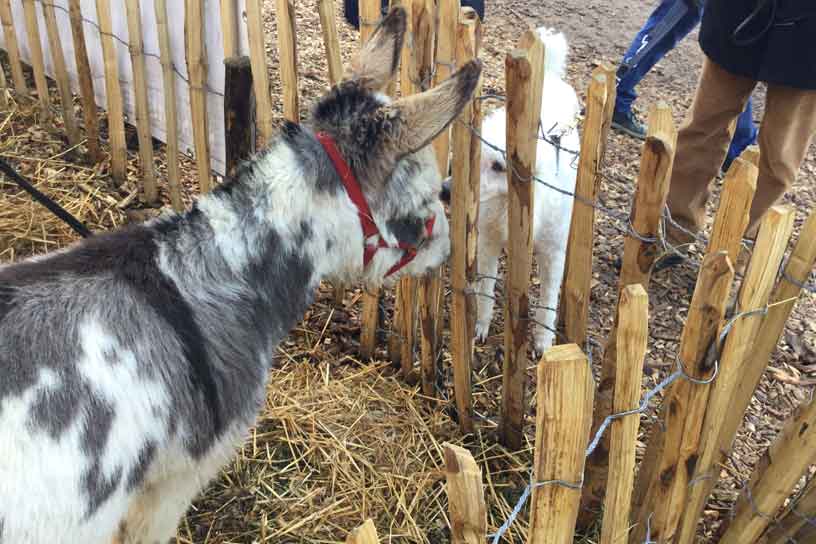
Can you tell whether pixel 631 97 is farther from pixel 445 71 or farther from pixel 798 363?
pixel 445 71

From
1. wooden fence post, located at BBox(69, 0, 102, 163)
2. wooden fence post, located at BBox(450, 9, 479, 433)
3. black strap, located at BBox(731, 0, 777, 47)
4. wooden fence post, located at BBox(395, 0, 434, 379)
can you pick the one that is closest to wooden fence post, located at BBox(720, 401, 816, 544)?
wooden fence post, located at BBox(450, 9, 479, 433)

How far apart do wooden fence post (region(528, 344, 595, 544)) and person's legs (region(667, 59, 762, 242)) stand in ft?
10.1

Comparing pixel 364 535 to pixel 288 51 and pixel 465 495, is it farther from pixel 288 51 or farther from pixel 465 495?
pixel 288 51

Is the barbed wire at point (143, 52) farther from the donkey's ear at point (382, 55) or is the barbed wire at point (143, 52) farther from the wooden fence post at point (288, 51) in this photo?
the donkey's ear at point (382, 55)

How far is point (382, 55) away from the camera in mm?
2414

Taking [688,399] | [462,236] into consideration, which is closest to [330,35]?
[462,236]

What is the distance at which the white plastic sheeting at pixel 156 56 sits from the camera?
390cm

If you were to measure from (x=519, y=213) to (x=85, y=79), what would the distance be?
3503mm

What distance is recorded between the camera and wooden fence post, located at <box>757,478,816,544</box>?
7.18 ft

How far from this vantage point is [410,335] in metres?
3.53

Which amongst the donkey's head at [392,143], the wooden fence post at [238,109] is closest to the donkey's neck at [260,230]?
the donkey's head at [392,143]

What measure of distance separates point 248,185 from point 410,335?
1.58m

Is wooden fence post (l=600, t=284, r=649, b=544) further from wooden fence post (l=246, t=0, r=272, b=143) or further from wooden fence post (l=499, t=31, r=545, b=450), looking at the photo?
wooden fence post (l=246, t=0, r=272, b=143)

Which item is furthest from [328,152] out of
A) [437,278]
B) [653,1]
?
[653,1]
